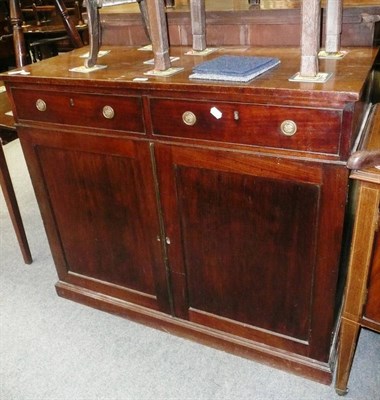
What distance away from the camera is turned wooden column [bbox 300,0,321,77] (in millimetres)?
953

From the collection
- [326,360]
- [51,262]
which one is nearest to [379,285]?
[326,360]

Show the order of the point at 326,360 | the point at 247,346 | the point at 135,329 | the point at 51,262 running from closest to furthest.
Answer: the point at 326,360 < the point at 247,346 < the point at 135,329 < the point at 51,262

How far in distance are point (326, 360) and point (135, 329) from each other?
665 millimetres

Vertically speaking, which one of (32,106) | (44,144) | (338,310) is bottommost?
(338,310)

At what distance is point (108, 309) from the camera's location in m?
1.63

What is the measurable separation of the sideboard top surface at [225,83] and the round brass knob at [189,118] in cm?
6

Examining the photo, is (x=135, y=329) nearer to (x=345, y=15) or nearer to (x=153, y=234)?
(x=153, y=234)

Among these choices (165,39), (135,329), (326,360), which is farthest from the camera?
(135,329)

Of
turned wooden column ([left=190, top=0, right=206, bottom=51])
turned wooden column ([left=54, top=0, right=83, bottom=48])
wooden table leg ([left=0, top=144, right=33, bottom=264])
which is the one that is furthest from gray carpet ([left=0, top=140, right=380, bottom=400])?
turned wooden column ([left=54, top=0, right=83, bottom=48])

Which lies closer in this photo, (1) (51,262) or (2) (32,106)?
(2) (32,106)

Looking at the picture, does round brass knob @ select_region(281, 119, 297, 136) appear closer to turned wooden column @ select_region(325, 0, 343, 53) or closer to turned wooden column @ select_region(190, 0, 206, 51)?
turned wooden column @ select_region(325, 0, 343, 53)

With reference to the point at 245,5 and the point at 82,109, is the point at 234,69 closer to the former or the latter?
the point at 82,109

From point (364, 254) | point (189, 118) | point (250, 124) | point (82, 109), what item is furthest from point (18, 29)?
point (364, 254)

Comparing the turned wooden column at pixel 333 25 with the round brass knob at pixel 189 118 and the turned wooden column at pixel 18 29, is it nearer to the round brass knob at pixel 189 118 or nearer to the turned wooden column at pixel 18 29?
the round brass knob at pixel 189 118
